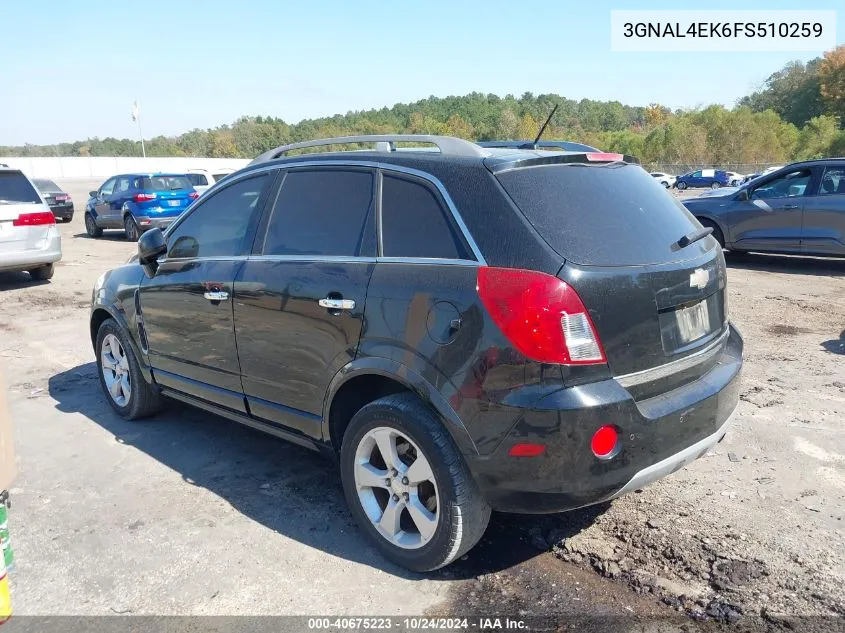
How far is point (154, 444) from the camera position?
15.6 ft

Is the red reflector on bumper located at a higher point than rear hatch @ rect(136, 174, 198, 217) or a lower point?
lower

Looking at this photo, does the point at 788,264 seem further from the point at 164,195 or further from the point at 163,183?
the point at 163,183

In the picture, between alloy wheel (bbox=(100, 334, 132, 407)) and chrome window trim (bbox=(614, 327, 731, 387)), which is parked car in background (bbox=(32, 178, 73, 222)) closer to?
alloy wheel (bbox=(100, 334, 132, 407))

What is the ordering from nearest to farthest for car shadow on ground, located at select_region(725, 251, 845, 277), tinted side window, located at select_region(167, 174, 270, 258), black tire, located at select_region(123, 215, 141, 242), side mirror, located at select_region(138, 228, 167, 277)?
tinted side window, located at select_region(167, 174, 270, 258)
side mirror, located at select_region(138, 228, 167, 277)
car shadow on ground, located at select_region(725, 251, 845, 277)
black tire, located at select_region(123, 215, 141, 242)

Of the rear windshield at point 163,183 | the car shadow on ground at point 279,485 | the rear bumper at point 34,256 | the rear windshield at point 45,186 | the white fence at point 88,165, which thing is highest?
the white fence at point 88,165

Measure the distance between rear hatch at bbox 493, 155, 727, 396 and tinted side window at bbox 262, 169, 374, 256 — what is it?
0.79 metres

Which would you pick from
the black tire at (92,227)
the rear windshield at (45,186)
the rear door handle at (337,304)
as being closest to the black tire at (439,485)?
the rear door handle at (337,304)

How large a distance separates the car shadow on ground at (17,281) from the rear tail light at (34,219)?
45.4 inches

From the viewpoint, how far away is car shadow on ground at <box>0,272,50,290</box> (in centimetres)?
1135

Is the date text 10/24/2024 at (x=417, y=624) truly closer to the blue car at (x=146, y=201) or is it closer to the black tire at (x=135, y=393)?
the black tire at (x=135, y=393)

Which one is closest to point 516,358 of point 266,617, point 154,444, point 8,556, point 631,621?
point 631,621

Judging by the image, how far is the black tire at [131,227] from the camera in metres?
17.4

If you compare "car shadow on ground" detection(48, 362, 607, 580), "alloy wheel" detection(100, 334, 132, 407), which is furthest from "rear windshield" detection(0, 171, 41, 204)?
"alloy wheel" detection(100, 334, 132, 407)

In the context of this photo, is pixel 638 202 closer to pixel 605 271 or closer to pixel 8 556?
pixel 605 271
